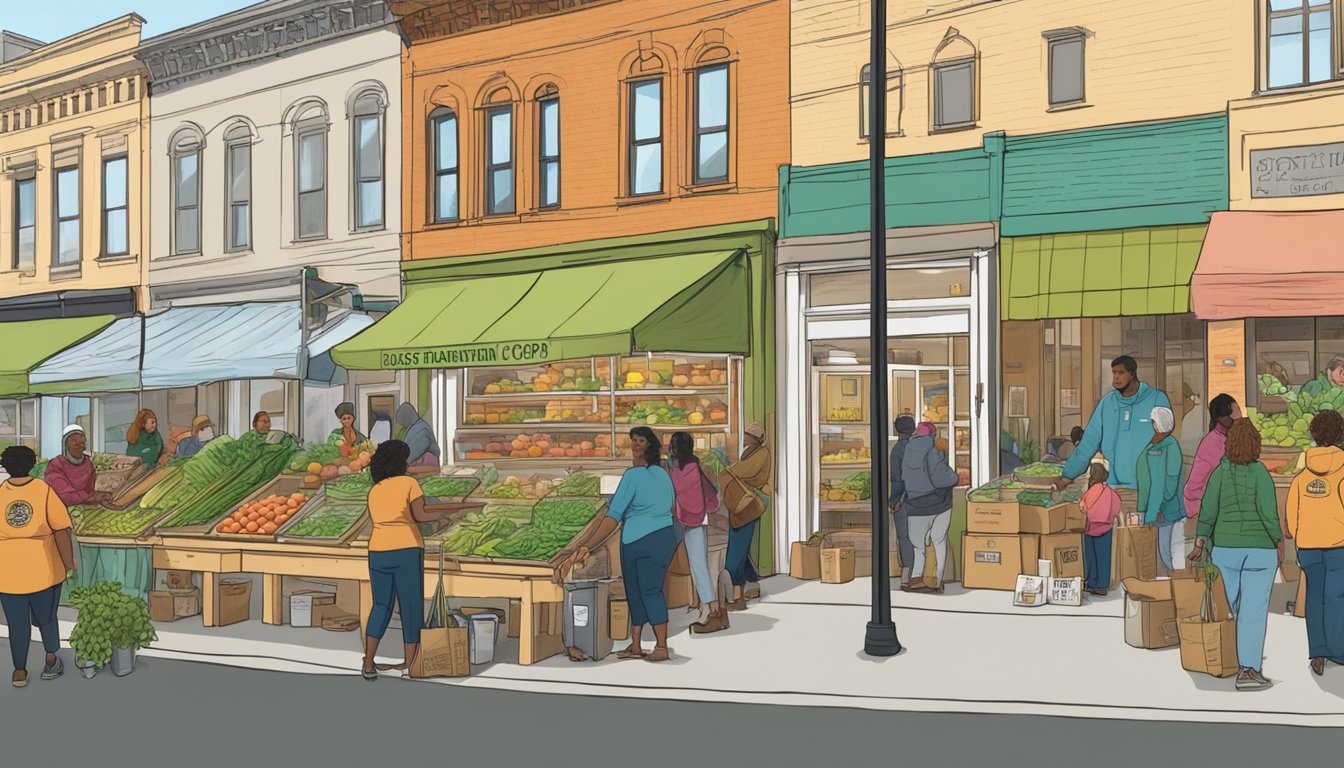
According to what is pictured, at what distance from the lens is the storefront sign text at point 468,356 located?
1722cm

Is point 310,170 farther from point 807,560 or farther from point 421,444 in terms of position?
point 807,560

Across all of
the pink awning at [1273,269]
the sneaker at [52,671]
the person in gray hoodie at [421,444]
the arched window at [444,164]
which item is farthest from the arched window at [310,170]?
the pink awning at [1273,269]

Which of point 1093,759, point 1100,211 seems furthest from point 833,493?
point 1093,759

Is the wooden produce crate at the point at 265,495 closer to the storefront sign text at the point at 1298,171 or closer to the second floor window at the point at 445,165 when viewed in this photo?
the second floor window at the point at 445,165

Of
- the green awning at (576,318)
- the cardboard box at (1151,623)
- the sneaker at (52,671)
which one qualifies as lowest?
the sneaker at (52,671)

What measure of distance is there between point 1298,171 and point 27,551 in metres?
13.0

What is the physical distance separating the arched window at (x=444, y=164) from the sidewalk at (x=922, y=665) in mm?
8689

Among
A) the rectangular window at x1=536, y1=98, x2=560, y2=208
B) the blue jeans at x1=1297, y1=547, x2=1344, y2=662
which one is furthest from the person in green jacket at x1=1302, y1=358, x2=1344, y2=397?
the rectangular window at x1=536, y1=98, x2=560, y2=208

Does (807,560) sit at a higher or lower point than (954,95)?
lower

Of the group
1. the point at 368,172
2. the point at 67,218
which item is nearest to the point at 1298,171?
the point at 368,172

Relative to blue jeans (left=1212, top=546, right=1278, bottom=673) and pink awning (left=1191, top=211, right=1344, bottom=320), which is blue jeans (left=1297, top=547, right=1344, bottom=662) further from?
pink awning (left=1191, top=211, right=1344, bottom=320)

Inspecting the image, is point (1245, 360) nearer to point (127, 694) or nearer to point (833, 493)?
point (833, 493)

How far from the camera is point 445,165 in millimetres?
21359

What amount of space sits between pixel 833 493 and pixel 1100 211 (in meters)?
4.75
